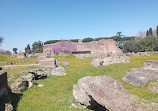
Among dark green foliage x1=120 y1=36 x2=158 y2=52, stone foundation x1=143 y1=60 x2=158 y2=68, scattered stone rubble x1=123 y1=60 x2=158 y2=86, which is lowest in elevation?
scattered stone rubble x1=123 y1=60 x2=158 y2=86

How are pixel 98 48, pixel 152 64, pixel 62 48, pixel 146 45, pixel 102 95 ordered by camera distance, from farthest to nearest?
pixel 98 48
pixel 62 48
pixel 146 45
pixel 152 64
pixel 102 95

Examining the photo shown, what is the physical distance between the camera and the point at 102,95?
488 centimetres

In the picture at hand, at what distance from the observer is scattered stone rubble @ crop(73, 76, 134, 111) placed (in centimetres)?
432

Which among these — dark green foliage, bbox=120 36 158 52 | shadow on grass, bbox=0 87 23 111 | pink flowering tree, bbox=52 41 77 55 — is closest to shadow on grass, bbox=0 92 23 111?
shadow on grass, bbox=0 87 23 111

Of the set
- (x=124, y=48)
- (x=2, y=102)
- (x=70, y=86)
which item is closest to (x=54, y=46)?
(x=124, y=48)

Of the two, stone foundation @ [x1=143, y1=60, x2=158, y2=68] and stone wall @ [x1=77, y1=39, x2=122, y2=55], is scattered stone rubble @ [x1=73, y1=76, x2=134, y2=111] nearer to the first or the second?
stone foundation @ [x1=143, y1=60, x2=158, y2=68]

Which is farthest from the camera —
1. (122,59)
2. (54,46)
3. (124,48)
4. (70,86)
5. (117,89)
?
(124,48)

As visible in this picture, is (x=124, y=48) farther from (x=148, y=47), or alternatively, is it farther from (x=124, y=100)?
(x=124, y=100)

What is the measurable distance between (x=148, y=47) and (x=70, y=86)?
Answer: 144 ft

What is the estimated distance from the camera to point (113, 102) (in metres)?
4.39

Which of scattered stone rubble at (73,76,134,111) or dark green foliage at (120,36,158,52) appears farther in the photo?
dark green foliage at (120,36,158,52)

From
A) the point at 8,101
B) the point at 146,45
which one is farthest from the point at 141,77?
the point at 146,45

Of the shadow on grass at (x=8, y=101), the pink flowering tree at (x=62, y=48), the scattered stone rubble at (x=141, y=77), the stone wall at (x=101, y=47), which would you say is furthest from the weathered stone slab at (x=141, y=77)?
the stone wall at (x=101, y=47)

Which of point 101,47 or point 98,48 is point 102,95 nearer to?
point 101,47
